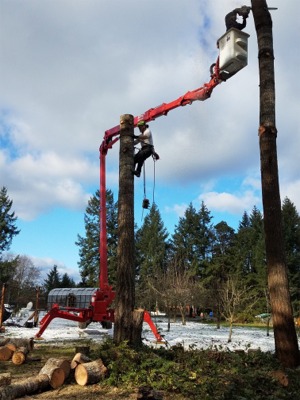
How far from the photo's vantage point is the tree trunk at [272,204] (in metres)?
6.67

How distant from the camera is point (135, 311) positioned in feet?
22.8

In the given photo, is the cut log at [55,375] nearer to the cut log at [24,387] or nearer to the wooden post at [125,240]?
the cut log at [24,387]

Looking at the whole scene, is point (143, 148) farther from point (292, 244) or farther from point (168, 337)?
point (292, 244)

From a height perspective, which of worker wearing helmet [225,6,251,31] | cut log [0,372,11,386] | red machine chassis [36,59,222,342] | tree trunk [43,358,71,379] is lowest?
cut log [0,372,11,386]

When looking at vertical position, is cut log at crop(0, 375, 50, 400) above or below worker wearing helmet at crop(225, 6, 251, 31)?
below

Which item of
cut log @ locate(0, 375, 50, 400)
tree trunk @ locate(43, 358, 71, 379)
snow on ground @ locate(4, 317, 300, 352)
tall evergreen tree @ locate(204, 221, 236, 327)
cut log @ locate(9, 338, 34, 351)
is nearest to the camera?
cut log @ locate(0, 375, 50, 400)

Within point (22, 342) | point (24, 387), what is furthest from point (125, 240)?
point (22, 342)

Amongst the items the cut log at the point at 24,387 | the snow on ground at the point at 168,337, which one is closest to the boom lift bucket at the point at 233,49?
the snow on ground at the point at 168,337

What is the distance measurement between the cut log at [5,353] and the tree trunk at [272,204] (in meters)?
5.39

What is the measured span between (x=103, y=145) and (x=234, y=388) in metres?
8.41

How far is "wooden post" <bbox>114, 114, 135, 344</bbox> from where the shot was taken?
6895 mm

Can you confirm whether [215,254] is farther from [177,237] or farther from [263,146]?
[263,146]

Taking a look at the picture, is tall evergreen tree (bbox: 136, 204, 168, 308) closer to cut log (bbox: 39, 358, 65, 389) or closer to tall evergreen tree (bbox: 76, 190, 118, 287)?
tall evergreen tree (bbox: 76, 190, 118, 287)

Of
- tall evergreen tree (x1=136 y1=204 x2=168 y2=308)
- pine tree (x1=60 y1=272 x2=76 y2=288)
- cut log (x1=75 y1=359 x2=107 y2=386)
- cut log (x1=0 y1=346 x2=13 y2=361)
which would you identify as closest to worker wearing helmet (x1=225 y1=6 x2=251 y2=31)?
cut log (x1=75 y1=359 x2=107 y2=386)
